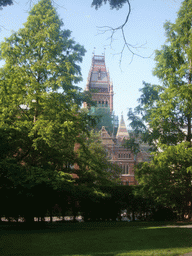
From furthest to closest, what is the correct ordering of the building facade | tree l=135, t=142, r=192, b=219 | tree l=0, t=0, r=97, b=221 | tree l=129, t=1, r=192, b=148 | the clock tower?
the clock tower, the building facade, tree l=129, t=1, r=192, b=148, tree l=135, t=142, r=192, b=219, tree l=0, t=0, r=97, b=221

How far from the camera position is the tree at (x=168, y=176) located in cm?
1569

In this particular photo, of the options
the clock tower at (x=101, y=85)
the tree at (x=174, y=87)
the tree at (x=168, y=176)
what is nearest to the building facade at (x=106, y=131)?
the clock tower at (x=101, y=85)

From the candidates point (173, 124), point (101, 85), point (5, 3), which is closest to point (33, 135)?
point (5, 3)

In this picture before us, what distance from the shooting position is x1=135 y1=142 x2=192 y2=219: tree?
1569cm

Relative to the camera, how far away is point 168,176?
1634 cm

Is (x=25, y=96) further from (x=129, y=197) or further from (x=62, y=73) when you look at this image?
(x=129, y=197)

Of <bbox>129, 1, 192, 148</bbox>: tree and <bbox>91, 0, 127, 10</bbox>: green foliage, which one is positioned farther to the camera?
<bbox>129, 1, 192, 148</bbox>: tree

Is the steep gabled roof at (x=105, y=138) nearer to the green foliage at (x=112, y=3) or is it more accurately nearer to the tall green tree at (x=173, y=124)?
the tall green tree at (x=173, y=124)

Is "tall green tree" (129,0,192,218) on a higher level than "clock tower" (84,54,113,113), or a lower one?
lower

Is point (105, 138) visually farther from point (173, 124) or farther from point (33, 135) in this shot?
point (33, 135)

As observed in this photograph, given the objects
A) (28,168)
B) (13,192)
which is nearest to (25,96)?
(28,168)

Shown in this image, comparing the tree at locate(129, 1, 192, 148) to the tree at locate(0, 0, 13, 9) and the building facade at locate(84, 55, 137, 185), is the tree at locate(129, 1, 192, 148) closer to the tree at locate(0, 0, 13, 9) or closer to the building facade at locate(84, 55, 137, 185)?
the tree at locate(0, 0, 13, 9)

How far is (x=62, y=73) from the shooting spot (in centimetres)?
2158

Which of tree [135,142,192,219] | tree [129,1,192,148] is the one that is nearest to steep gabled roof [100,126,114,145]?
tree [129,1,192,148]
